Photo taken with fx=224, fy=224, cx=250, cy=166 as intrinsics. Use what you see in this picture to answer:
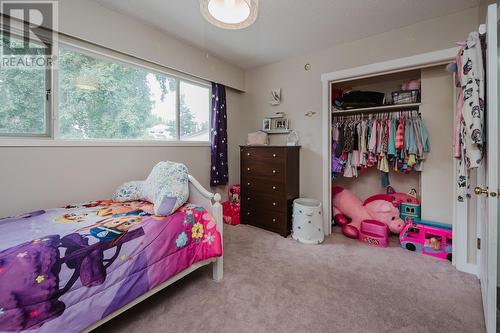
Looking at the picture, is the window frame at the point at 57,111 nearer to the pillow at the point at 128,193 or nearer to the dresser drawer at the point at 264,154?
the pillow at the point at 128,193

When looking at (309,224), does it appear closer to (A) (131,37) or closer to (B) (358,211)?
(B) (358,211)

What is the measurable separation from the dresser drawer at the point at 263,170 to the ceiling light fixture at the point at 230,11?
5.85ft

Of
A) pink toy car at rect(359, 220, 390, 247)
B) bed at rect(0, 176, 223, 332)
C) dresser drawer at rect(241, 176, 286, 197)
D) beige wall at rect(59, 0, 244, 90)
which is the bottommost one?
pink toy car at rect(359, 220, 390, 247)

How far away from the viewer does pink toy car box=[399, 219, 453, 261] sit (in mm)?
2277

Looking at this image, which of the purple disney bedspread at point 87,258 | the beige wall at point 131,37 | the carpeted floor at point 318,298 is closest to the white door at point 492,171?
the carpeted floor at point 318,298

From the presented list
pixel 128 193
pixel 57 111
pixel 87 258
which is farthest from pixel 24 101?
pixel 87 258

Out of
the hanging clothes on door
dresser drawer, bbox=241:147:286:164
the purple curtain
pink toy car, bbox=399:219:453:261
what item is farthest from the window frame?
pink toy car, bbox=399:219:453:261

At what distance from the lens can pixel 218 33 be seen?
262 centimetres

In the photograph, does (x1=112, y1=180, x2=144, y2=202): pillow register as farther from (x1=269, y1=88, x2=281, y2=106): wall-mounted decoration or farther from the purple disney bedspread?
(x1=269, y1=88, x2=281, y2=106): wall-mounted decoration

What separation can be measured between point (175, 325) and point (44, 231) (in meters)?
1.01

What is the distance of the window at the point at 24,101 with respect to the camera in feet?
5.82

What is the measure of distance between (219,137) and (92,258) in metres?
2.41

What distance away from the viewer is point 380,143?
2.73 metres

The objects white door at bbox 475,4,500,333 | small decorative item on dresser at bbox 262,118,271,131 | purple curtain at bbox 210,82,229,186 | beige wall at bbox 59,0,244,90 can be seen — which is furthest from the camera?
small decorative item on dresser at bbox 262,118,271,131
